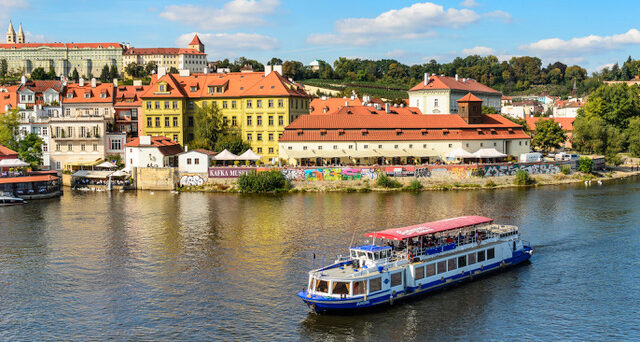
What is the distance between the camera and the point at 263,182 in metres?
74.1

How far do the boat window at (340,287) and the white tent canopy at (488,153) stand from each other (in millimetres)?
50630

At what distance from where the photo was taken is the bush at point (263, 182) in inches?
2918

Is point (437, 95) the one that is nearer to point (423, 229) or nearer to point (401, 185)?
point (401, 185)

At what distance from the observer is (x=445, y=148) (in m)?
81.7

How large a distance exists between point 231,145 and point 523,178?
3655 cm

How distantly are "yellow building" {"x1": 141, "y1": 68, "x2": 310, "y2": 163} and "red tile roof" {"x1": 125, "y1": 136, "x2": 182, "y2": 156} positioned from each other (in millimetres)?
4114

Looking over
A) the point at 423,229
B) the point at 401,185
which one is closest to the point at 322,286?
the point at 423,229

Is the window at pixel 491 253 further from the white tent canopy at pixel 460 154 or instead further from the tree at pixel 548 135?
the tree at pixel 548 135

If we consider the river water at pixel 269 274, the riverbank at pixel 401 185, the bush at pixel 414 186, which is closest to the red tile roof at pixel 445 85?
the riverbank at pixel 401 185

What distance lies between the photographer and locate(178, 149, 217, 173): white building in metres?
78.6

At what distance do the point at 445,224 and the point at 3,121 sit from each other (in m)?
69.9

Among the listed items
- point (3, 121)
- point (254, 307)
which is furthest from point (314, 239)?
point (3, 121)

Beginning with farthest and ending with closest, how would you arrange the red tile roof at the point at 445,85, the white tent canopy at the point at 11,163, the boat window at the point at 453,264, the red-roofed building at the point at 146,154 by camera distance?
the red tile roof at the point at 445,85, the red-roofed building at the point at 146,154, the white tent canopy at the point at 11,163, the boat window at the point at 453,264

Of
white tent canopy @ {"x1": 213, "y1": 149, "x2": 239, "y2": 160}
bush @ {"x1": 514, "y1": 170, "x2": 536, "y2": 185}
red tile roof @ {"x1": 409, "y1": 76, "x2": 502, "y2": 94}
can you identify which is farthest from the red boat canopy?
red tile roof @ {"x1": 409, "y1": 76, "x2": 502, "y2": 94}
